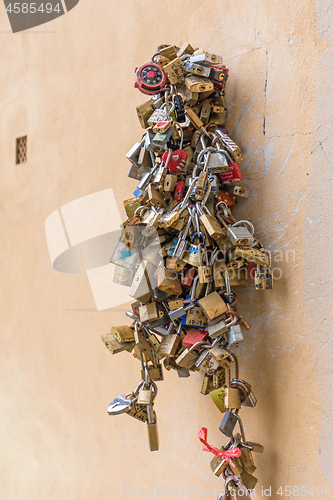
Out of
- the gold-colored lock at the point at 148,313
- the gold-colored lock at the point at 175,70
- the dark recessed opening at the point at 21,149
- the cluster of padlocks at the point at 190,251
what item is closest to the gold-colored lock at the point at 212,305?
the cluster of padlocks at the point at 190,251

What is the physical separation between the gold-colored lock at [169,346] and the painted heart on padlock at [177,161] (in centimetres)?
37

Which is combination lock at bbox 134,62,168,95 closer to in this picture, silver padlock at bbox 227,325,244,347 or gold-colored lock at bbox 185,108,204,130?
gold-colored lock at bbox 185,108,204,130

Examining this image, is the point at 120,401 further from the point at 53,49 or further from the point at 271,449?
the point at 53,49

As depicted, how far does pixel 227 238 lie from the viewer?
808 mm

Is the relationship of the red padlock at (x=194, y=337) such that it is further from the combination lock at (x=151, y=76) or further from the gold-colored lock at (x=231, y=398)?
the combination lock at (x=151, y=76)

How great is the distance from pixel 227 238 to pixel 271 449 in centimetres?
48

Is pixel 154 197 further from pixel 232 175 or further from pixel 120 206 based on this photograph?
pixel 120 206

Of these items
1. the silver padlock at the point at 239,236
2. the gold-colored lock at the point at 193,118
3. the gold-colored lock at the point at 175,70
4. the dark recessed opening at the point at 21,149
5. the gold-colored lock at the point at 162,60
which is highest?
the dark recessed opening at the point at 21,149

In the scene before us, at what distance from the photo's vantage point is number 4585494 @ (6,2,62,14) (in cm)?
164

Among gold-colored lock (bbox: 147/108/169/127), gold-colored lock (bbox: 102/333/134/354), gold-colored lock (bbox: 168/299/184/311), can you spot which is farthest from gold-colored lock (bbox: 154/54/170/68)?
gold-colored lock (bbox: 102/333/134/354)

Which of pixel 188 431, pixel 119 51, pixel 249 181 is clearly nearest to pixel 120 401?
pixel 188 431

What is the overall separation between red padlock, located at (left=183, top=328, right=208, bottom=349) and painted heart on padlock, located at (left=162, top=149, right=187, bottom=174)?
354 mm

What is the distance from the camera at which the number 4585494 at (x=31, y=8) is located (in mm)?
1641
